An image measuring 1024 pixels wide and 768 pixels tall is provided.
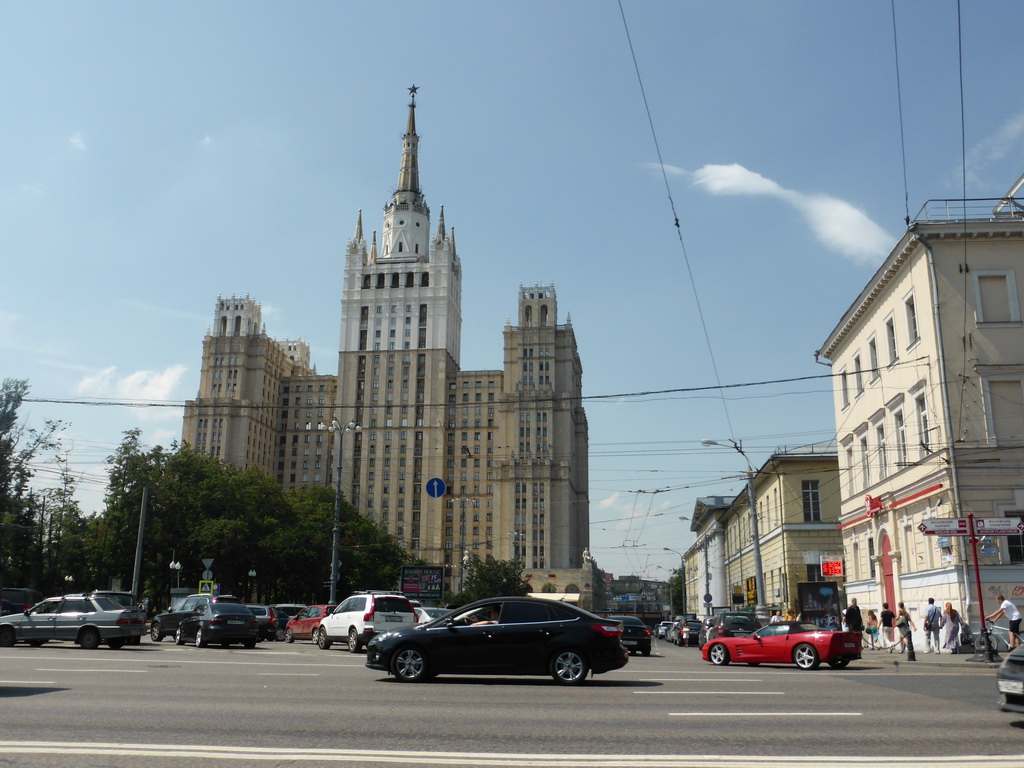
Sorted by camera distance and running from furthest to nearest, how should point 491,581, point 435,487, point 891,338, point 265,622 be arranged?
point 491,581 → point 435,487 → point 891,338 → point 265,622

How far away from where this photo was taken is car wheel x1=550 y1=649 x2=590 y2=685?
1478 cm

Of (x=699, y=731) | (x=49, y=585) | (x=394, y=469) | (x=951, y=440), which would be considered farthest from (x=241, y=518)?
(x=394, y=469)

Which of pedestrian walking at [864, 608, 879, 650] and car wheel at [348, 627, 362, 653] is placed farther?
pedestrian walking at [864, 608, 879, 650]

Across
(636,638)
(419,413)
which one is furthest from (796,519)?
(419,413)

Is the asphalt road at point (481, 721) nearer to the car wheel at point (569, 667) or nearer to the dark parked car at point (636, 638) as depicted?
the car wheel at point (569, 667)

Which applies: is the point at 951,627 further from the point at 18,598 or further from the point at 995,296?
the point at 18,598

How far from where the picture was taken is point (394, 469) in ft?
488

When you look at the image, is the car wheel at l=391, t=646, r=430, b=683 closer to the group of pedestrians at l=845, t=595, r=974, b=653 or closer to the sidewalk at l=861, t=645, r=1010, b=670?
the sidewalk at l=861, t=645, r=1010, b=670

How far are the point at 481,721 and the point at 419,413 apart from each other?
140875 millimetres

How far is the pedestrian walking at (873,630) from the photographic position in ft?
109

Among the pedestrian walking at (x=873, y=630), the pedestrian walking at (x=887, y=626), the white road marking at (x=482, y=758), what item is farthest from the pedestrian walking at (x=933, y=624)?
the white road marking at (x=482, y=758)

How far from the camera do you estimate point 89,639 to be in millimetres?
23875

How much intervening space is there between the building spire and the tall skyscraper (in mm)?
577

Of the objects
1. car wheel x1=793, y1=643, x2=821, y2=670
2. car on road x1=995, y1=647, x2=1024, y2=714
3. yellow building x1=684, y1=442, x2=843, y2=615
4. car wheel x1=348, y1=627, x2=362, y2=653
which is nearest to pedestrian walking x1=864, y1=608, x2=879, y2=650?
yellow building x1=684, y1=442, x2=843, y2=615
